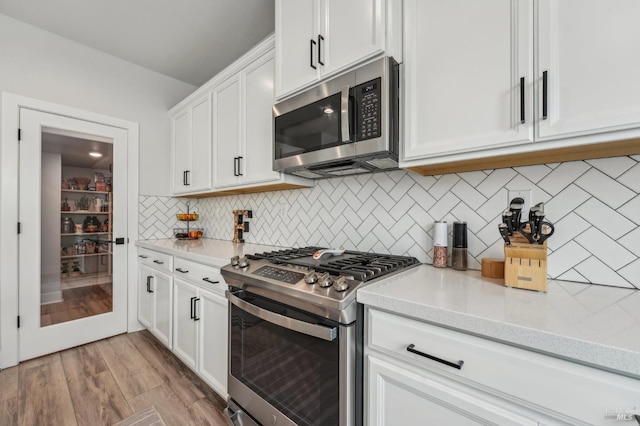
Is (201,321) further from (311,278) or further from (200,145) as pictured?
(200,145)

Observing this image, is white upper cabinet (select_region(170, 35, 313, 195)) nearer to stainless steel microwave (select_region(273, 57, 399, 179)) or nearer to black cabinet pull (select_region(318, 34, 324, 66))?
stainless steel microwave (select_region(273, 57, 399, 179))

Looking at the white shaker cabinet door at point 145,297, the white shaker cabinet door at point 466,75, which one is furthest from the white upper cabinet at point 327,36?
the white shaker cabinet door at point 145,297

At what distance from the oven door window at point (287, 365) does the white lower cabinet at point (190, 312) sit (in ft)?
0.85

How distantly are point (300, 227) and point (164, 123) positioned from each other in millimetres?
2168

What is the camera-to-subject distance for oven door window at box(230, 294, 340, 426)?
1015mm

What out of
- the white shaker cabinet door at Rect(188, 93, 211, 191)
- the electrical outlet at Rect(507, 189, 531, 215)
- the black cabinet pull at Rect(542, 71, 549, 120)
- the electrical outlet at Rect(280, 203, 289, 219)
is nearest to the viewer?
the black cabinet pull at Rect(542, 71, 549, 120)

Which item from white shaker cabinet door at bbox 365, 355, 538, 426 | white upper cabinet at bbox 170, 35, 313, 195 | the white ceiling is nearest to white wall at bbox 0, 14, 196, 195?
the white ceiling

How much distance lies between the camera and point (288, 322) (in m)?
1.11

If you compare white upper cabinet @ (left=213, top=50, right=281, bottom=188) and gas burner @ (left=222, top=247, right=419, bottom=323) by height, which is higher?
white upper cabinet @ (left=213, top=50, right=281, bottom=188)

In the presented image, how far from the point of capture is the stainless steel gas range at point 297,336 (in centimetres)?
97

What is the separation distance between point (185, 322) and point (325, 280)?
1.49 metres

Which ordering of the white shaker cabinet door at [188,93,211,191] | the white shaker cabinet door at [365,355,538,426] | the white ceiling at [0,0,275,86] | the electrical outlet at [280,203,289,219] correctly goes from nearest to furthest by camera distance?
1. the white shaker cabinet door at [365,355,538,426]
2. the white ceiling at [0,0,275,86]
3. the electrical outlet at [280,203,289,219]
4. the white shaker cabinet door at [188,93,211,191]

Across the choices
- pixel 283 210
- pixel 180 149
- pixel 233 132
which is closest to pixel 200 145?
pixel 180 149

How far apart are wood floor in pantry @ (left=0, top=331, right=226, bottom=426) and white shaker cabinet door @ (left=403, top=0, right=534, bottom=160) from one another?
1919mm
